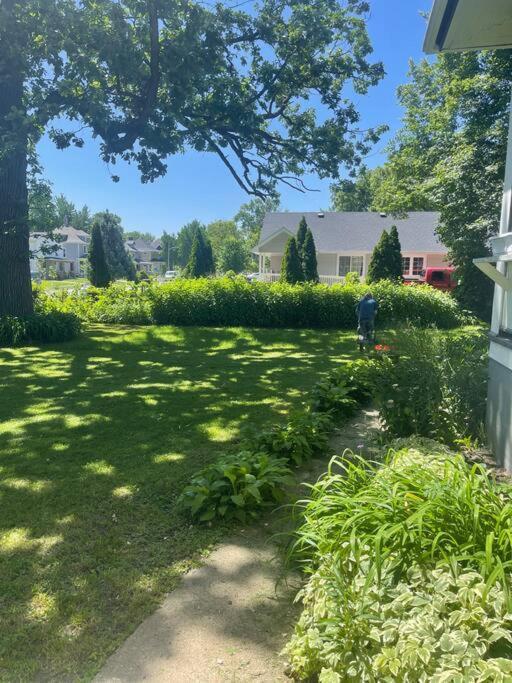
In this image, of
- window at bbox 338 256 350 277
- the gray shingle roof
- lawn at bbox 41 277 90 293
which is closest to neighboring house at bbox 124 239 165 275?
lawn at bbox 41 277 90 293

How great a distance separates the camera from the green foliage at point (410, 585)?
1.69 meters

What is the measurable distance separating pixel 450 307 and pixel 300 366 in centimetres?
1036

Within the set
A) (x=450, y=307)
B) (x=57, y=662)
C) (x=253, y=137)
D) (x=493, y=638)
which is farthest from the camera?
(x=450, y=307)

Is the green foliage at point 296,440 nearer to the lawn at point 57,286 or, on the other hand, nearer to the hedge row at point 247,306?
the hedge row at point 247,306

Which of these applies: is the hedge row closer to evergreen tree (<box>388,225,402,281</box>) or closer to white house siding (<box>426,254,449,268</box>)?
evergreen tree (<box>388,225,402,281</box>)

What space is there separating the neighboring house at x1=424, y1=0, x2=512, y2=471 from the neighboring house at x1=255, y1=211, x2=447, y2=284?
94.5 feet

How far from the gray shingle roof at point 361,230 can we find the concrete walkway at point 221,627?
3313 cm

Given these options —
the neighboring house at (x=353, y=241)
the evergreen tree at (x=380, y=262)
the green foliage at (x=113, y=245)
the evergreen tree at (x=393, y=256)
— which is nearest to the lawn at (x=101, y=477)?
the evergreen tree at (x=380, y=262)

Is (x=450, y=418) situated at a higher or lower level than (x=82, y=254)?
lower

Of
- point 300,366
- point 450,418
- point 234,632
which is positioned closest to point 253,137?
point 300,366

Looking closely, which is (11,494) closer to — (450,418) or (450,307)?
(450,418)

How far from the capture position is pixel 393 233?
2514 cm

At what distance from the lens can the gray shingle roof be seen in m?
34.6

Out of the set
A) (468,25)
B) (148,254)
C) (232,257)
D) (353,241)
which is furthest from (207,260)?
(148,254)
